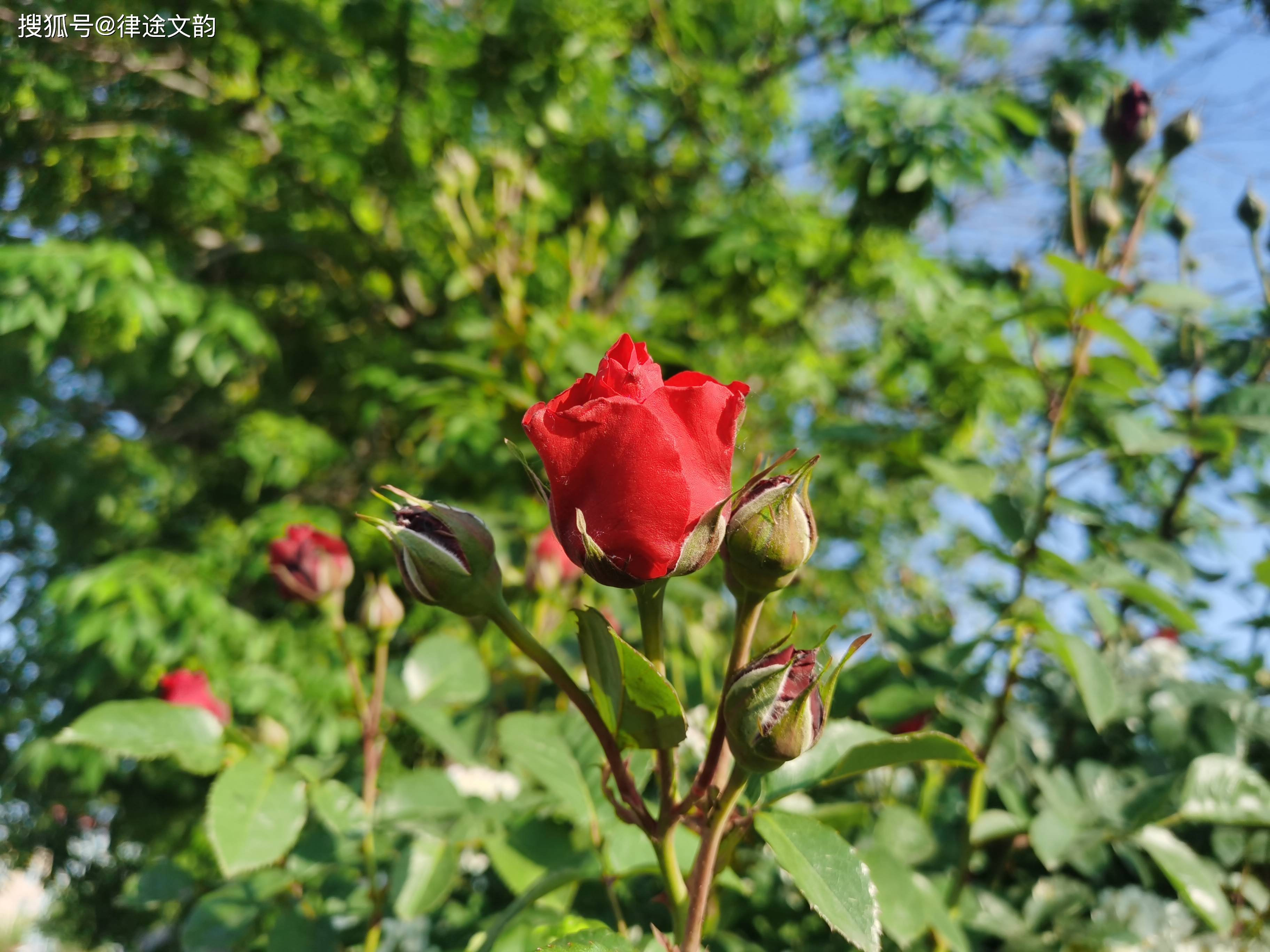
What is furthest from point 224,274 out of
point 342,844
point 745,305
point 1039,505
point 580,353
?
point 1039,505

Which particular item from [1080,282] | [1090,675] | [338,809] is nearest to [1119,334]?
[1080,282]

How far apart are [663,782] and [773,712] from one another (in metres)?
0.06

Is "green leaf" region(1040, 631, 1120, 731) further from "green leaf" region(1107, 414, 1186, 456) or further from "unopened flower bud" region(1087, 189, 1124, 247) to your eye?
"unopened flower bud" region(1087, 189, 1124, 247)

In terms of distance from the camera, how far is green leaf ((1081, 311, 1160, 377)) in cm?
65

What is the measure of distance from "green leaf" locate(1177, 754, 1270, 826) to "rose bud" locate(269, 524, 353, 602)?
68 centimetres

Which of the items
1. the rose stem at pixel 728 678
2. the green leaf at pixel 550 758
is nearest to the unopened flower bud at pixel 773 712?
the rose stem at pixel 728 678

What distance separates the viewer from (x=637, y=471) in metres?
0.31

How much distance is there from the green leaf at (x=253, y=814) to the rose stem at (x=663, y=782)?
0.30 meters

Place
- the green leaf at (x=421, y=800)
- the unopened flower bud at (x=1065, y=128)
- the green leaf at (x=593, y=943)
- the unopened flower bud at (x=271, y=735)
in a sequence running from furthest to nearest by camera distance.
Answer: the unopened flower bud at (x=1065, y=128)
the unopened flower bud at (x=271, y=735)
the green leaf at (x=421, y=800)
the green leaf at (x=593, y=943)

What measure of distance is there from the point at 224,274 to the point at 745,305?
1.52 metres

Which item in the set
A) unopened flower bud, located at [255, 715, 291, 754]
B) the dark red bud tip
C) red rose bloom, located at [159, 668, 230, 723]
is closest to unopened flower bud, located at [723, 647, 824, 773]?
the dark red bud tip

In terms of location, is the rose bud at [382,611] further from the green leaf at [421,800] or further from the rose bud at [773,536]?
the rose bud at [773,536]

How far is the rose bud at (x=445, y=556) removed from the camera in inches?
13.7

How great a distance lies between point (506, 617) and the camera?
1.21 ft
